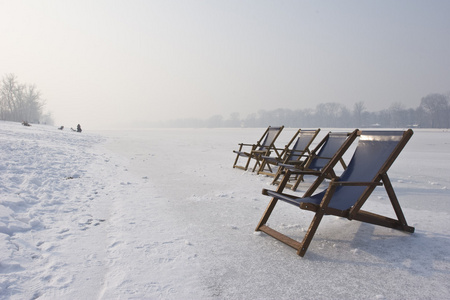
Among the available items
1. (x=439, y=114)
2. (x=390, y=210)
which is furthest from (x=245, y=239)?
(x=439, y=114)

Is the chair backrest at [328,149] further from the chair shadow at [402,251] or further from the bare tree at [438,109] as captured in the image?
the bare tree at [438,109]

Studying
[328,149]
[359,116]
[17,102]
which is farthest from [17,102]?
[359,116]

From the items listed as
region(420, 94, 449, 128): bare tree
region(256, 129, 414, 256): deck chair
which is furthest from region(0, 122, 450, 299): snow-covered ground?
region(420, 94, 449, 128): bare tree

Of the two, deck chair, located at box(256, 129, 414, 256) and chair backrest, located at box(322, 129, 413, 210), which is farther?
chair backrest, located at box(322, 129, 413, 210)

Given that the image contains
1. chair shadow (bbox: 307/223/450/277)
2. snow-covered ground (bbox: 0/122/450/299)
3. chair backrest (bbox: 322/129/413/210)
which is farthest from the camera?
chair backrest (bbox: 322/129/413/210)

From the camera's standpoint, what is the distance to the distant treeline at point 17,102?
54.5 m

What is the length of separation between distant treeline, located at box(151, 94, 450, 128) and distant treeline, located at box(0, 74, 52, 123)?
7566 centimetres

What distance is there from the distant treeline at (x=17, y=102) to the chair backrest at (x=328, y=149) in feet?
194

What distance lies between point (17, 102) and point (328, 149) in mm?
70552

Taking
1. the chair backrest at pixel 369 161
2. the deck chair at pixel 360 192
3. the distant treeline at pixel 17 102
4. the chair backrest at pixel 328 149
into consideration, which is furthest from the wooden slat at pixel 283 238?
the distant treeline at pixel 17 102

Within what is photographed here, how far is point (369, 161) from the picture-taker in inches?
126

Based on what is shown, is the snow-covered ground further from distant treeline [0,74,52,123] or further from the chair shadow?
distant treeline [0,74,52,123]

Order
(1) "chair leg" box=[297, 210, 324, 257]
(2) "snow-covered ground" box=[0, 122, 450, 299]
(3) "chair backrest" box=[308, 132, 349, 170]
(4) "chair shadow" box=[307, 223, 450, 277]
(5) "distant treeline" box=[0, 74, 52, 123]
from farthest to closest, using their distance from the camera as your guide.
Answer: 1. (5) "distant treeline" box=[0, 74, 52, 123]
2. (3) "chair backrest" box=[308, 132, 349, 170]
3. (1) "chair leg" box=[297, 210, 324, 257]
4. (4) "chair shadow" box=[307, 223, 450, 277]
5. (2) "snow-covered ground" box=[0, 122, 450, 299]

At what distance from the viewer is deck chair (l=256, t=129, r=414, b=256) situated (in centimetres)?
259
